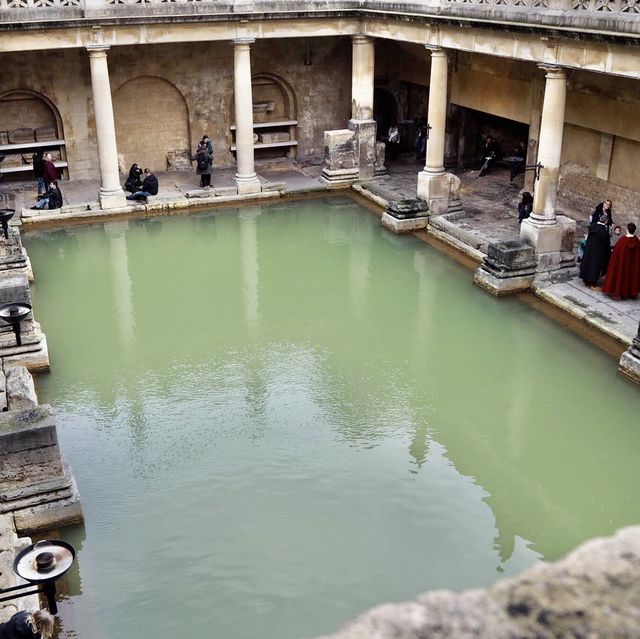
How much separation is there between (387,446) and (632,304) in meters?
5.25

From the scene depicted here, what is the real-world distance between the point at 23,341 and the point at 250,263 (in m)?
5.09

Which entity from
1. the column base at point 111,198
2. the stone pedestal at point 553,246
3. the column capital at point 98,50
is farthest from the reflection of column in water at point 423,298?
the column capital at point 98,50

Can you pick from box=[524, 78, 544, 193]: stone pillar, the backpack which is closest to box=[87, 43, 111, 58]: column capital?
the backpack

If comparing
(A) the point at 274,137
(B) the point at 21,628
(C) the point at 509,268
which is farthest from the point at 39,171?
(B) the point at 21,628

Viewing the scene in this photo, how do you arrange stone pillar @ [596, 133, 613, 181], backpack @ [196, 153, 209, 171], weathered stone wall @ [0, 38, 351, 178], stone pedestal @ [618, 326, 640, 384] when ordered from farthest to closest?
weathered stone wall @ [0, 38, 351, 178], backpack @ [196, 153, 209, 171], stone pillar @ [596, 133, 613, 181], stone pedestal @ [618, 326, 640, 384]

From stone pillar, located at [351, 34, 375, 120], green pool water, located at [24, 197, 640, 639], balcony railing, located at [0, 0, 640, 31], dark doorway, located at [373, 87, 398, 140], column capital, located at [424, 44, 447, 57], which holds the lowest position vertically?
green pool water, located at [24, 197, 640, 639]

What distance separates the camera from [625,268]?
1200 cm

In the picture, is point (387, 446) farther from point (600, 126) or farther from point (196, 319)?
point (600, 126)

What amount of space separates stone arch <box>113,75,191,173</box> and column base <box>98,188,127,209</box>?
9.86ft

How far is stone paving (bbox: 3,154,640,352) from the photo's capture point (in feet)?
39.3

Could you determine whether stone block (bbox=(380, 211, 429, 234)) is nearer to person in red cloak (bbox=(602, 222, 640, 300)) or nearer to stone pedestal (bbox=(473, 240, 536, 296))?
stone pedestal (bbox=(473, 240, 536, 296))

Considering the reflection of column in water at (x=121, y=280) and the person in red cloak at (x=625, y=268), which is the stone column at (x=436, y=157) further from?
the reflection of column in water at (x=121, y=280)

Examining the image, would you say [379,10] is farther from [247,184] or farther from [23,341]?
[23,341]

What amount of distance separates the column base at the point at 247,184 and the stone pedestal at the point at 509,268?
7.05 metres
